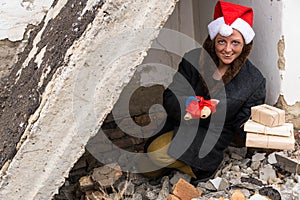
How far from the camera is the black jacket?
2920 mm

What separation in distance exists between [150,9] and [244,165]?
1.16 m

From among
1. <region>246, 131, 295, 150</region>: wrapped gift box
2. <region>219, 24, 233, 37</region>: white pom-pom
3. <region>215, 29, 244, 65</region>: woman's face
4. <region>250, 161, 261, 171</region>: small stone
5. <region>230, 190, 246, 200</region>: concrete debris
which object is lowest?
<region>230, 190, 246, 200</region>: concrete debris

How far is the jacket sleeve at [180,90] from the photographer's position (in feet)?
9.78

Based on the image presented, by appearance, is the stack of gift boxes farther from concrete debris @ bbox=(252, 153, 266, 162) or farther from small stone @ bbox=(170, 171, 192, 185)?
small stone @ bbox=(170, 171, 192, 185)

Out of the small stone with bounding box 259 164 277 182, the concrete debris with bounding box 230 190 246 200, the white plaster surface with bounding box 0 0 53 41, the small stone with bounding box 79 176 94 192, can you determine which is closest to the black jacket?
the small stone with bounding box 259 164 277 182

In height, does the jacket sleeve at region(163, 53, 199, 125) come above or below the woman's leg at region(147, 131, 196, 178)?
above

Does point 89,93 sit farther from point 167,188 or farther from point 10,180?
point 167,188

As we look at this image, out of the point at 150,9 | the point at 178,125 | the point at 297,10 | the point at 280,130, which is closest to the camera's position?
the point at 150,9

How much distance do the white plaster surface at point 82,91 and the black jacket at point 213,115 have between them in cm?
63

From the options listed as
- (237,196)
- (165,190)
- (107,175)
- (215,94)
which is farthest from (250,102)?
(107,175)

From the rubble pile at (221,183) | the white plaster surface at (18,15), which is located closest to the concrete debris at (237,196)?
the rubble pile at (221,183)

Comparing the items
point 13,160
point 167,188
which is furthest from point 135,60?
point 167,188

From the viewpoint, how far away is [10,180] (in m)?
2.42

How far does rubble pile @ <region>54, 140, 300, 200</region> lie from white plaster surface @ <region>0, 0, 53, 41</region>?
3.16 feet
